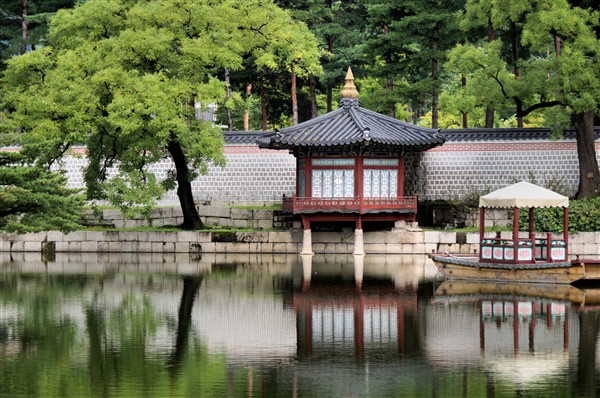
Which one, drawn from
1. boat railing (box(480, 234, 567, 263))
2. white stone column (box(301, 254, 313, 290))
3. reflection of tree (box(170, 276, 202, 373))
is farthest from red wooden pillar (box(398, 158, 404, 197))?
reflection of tree (box(170, 276, 202, 373))

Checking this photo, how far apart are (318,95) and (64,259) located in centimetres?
2493

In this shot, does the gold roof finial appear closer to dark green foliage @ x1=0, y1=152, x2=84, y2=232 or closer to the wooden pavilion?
the wooden pavilion

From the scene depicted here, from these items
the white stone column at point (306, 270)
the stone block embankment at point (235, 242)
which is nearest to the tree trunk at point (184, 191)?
the stone block embankment at point (235, 242)

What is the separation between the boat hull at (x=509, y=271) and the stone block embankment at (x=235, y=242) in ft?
27.0

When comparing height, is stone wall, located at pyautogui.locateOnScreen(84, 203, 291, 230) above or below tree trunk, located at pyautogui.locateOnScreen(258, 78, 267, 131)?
below

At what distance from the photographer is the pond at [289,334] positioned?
19.6 metres

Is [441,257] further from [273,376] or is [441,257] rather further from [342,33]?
[342,33]

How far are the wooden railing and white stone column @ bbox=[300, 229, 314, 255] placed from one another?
0.76m

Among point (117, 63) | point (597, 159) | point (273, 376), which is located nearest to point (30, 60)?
point (117, 63)

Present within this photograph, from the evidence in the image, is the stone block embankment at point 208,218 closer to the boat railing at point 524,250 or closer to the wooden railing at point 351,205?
the wooden railing at point 351,205

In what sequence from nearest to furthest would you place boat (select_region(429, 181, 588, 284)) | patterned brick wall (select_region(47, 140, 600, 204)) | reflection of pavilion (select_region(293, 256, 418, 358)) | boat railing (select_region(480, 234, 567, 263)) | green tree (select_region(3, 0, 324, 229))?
reflection of pavilion (select_region(293, 256, 418, 358)) < boat (select_region(429, 181, 588, 284)) < boat railing (select_region(480, 234, 567, 263)) < green tree (select_region(3, 0, 324, 229)) < patterned brick wall (select_region(47, 140, 600, 204))

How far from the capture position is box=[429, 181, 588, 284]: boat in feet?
108

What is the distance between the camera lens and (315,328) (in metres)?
25.5

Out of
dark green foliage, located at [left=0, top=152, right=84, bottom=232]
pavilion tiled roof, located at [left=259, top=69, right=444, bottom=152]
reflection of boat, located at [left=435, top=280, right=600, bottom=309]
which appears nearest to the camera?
dark green foliage, located at [left=0, top=152, right=84, bottom=232]
